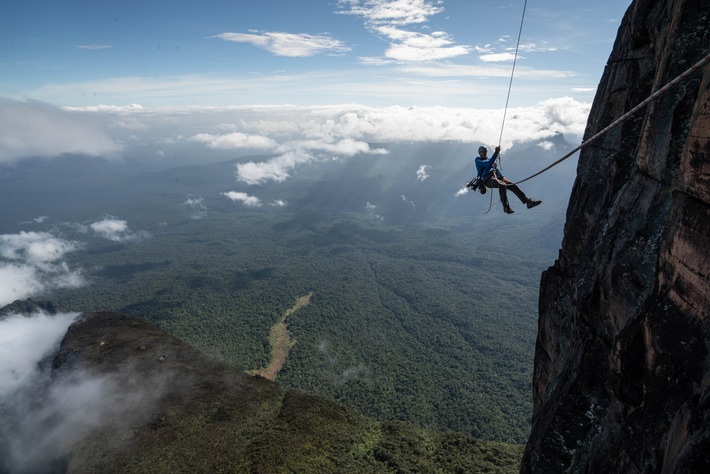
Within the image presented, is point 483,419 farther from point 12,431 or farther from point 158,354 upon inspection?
point 12,431

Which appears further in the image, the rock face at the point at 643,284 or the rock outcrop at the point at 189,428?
the rock outcrop at the point at 189,428

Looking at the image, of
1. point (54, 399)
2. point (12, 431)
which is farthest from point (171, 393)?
point (12, 431)

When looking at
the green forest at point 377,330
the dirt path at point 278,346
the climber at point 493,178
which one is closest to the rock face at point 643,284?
the climber at point 493,178

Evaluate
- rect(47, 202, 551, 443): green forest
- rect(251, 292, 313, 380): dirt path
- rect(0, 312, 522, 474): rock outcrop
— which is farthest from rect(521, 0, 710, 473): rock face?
rect(251, 292, 313, 380): dirt path

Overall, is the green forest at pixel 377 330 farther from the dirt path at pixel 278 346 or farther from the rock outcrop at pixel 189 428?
the rock outcrop at pixel 189 428

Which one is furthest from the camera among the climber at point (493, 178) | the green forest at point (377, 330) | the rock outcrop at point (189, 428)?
the green forest at point (377, 330)
